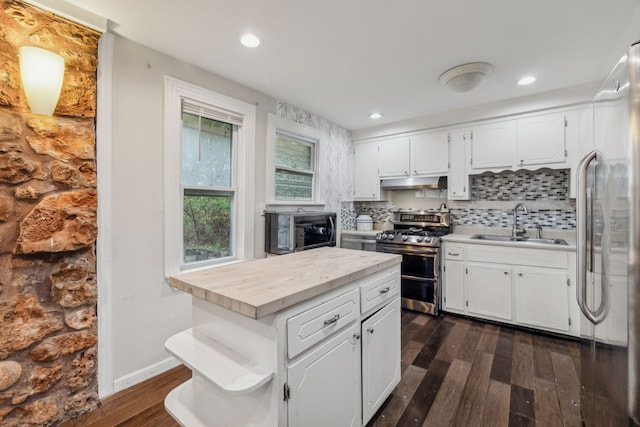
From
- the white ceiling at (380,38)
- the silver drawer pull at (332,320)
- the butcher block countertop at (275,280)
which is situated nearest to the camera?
the butcher block countertop at (275,280)

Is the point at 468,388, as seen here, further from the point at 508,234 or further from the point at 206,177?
the point at 206,177

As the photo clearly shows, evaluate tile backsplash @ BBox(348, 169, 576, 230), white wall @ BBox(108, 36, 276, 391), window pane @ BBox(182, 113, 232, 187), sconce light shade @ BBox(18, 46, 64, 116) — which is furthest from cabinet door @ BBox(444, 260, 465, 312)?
sconce light shade @ BBox(18, 46, 64, 116)

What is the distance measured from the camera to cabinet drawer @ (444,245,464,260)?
3.19m

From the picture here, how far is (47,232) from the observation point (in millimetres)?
1609

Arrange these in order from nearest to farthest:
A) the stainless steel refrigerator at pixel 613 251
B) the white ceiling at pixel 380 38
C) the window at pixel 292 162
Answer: the stainless steel refrigerator at pixel 613 251 < the white ceiling at pixel 380 38 < the window at pixel 292 162

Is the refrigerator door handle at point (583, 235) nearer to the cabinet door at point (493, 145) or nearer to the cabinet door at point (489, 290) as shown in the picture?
the cabinet door at point (489, 290)

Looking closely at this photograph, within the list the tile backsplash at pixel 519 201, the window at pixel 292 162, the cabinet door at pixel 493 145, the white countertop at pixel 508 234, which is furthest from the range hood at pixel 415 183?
the window at pixel 292 162

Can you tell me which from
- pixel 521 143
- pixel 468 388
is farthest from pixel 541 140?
pixel 468 388

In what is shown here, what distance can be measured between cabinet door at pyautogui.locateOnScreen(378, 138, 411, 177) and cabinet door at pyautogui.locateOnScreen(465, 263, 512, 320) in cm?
153

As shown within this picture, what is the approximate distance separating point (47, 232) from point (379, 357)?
2.05m

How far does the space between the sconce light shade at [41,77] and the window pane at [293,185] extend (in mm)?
1994

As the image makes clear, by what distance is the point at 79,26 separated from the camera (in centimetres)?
172

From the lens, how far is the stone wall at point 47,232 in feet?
4.95

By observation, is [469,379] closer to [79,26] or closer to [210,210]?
[210,210]
